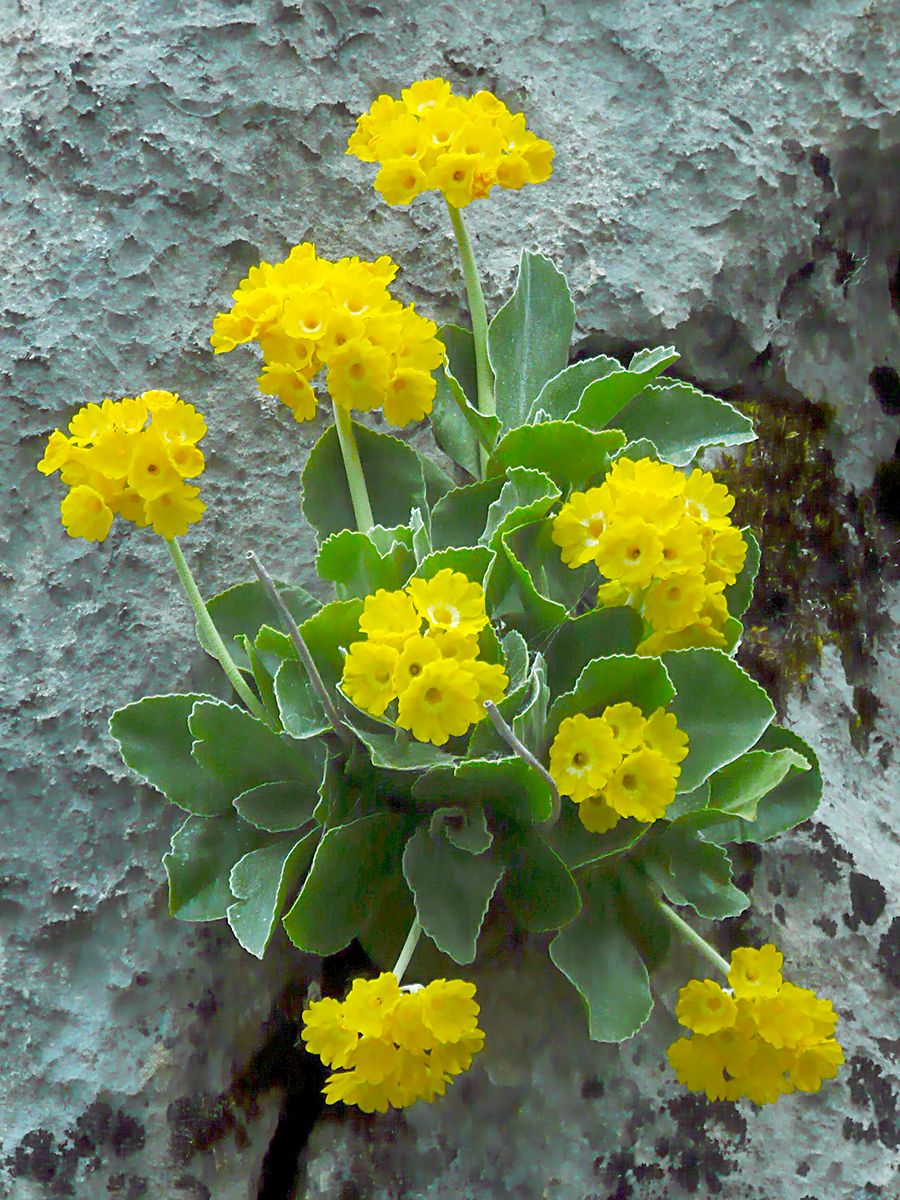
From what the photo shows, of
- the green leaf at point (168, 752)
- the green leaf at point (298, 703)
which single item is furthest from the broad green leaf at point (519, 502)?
the green leaf at point (168, 752)

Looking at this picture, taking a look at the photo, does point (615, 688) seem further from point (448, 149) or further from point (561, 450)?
point (448, 149)

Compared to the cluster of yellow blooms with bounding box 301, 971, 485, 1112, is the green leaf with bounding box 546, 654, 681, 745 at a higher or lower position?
higher

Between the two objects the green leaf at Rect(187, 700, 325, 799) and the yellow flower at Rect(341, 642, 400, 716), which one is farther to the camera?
the green leaf at Rect(187, 700, 325, 799)

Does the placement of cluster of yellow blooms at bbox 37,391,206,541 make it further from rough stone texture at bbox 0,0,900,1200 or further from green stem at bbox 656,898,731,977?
green stem at bbox 656,898,731,977

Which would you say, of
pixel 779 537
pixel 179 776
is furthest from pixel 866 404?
pixel 179 776

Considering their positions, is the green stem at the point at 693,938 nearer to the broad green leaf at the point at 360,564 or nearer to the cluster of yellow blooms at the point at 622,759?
the cluster of yellow blooms at the point at 622,759

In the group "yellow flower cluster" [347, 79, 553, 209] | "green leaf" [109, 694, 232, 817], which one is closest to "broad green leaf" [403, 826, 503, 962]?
"green leaf" [109, 694, 232, 817]

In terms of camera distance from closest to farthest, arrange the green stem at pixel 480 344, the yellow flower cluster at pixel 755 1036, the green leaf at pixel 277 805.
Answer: the yellow flower cluster at pixel 755 1036 < the green leaf at pixel 277 805 < the green stem at pixel 480 344
